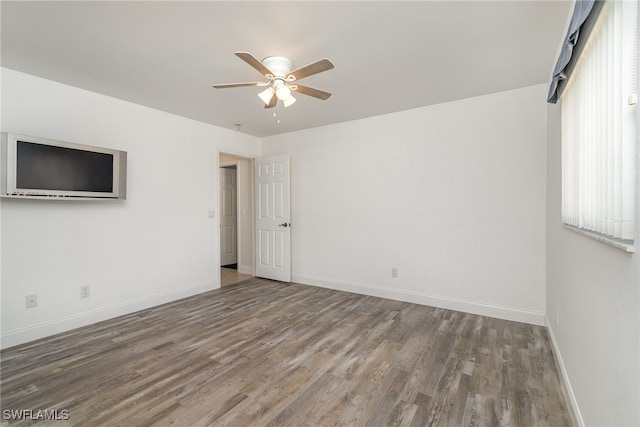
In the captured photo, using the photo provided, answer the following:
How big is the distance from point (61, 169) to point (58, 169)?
0.08 feet

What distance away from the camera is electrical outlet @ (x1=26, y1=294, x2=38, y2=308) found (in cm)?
271

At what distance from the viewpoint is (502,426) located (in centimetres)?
165

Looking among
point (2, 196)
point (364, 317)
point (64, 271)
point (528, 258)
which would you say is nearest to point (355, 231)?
point (364, 317)

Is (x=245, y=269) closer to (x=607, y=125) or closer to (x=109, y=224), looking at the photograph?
(x=109, y=224)

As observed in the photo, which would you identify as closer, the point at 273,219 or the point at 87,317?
the point at 87,317

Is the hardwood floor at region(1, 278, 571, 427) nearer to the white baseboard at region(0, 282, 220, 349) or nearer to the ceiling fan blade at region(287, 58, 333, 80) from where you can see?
the white baseboard at region(0, 282, 220, 349)

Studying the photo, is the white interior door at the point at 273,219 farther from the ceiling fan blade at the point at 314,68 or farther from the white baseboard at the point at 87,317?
the ceiling fan blade at the point at 314,68

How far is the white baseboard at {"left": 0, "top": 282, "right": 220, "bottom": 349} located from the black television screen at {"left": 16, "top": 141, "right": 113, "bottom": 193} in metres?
1.35

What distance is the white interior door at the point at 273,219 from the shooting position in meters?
4.82

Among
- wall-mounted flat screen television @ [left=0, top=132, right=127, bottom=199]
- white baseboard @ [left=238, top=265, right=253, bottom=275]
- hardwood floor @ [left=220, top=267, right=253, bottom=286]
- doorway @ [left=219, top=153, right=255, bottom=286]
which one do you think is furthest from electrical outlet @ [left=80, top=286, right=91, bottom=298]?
white baseboard @ [left=238, top=265, right=253, bottom=275]

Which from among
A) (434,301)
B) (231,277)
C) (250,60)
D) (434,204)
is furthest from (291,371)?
(231,277)

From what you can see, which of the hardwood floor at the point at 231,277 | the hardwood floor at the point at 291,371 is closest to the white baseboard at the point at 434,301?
the hardwood floor at the point at 291,371

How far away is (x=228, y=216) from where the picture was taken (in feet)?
21.3

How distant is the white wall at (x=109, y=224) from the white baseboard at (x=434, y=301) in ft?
5.95
